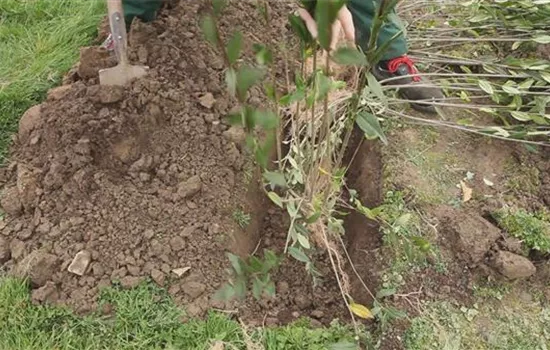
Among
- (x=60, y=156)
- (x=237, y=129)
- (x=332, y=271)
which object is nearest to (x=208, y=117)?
(x=237, y=129)

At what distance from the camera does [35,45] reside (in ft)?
8.56

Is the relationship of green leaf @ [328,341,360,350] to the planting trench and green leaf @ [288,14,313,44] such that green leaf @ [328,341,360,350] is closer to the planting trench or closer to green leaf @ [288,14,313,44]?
the planting trench

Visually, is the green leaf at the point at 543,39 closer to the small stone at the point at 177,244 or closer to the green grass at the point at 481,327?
the green grass at the point at 481,327

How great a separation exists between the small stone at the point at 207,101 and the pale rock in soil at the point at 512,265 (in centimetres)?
101

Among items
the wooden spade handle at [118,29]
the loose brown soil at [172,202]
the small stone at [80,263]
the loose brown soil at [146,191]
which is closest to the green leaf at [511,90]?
the loose brown soil at [172,202]

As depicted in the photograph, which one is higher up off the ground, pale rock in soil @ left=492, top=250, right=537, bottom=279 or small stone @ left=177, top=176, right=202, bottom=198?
small stone @ left=177, top=176, right=202, bottom=198

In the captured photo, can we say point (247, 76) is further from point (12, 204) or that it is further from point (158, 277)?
point (12, 204)

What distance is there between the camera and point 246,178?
2049mm

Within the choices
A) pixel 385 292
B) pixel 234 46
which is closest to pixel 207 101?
pixel 385 292

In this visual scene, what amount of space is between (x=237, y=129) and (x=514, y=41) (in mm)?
1184

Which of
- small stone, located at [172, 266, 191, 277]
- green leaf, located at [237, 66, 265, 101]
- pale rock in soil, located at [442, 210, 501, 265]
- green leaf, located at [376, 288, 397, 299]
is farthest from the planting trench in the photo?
green leaf, located at [237, 66, 265, 101]

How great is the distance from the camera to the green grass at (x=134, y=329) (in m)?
1.78

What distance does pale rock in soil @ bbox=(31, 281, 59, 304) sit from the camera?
6.03 feet

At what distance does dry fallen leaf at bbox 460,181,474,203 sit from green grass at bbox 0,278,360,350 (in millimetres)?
617
